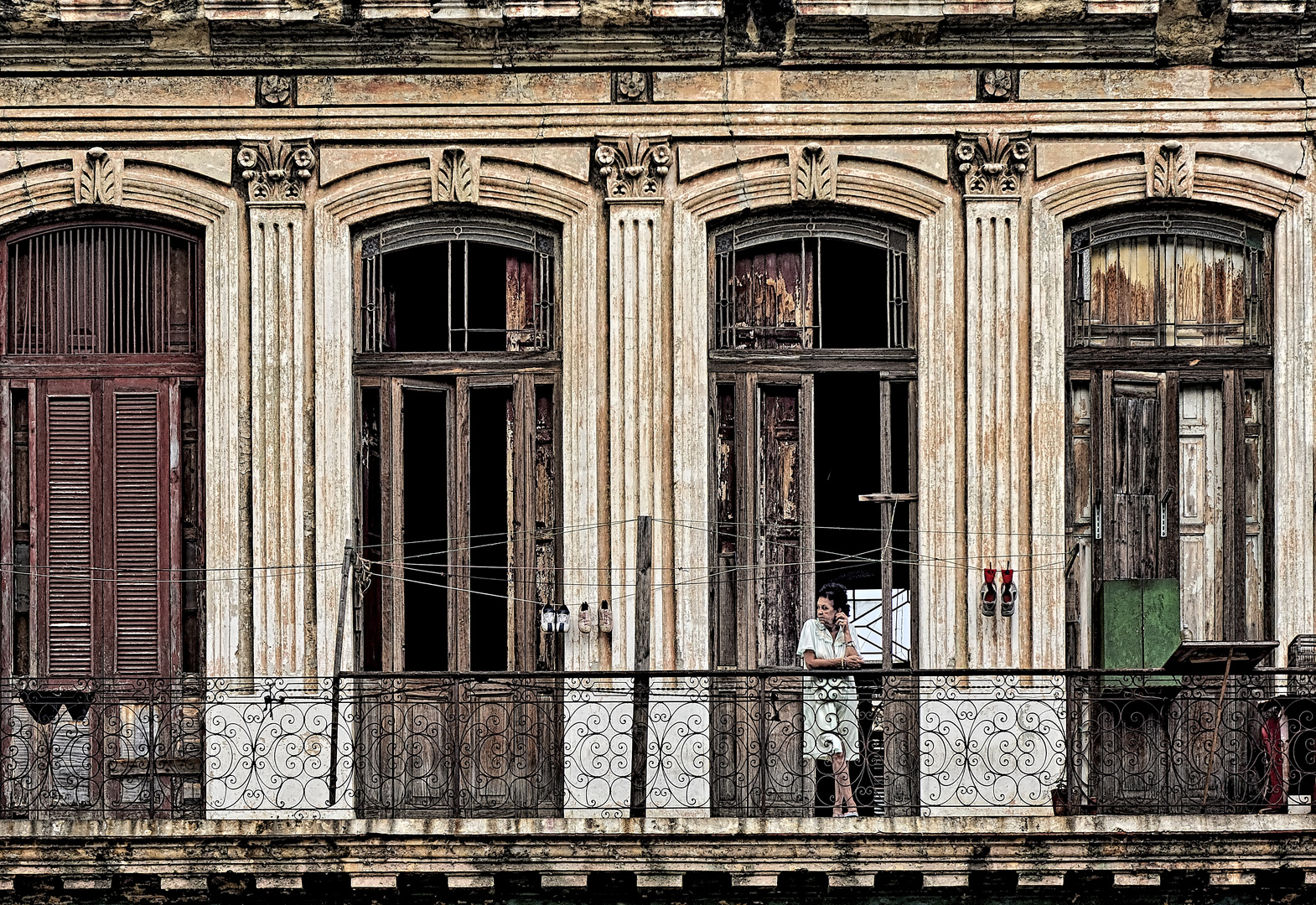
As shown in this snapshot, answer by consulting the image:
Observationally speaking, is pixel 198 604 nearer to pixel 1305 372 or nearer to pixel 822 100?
pixel 822 100

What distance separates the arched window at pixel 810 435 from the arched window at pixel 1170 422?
1142 mm

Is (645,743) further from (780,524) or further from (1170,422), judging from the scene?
(1170,422)

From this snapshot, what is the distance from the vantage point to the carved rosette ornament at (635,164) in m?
17.3

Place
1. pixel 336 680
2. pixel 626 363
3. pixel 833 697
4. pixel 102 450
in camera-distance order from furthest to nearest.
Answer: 1. pixel 102 450
2. pixel 626 363
3. pixel 833 697
4. pixel 336 680

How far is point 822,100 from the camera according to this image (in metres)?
17.4

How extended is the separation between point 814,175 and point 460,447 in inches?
114

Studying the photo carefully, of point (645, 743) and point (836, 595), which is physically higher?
point (836, 595)

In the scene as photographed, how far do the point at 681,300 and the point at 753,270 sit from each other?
585 millimetres

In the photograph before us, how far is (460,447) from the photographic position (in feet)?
57.3

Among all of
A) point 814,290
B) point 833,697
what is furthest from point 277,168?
point 833,697

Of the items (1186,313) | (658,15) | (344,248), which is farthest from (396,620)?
(1186,313)

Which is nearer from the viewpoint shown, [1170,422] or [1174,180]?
[1174,180]

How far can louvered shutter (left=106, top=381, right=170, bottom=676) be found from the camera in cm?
1739

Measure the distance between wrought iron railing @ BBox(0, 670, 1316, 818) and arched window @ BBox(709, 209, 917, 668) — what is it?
590 mm
